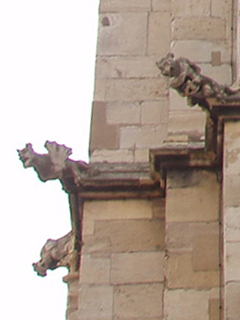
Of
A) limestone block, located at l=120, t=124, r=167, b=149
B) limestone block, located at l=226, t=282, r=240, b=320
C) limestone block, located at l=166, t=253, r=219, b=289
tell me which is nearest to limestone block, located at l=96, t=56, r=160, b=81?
limestone block, located at l=120, t=124, r=167, b=149

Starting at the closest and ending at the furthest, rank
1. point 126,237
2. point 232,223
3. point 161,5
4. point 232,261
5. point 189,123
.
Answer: point 232,261, point 232,223, point 126,237, point 189,123, point 161,5

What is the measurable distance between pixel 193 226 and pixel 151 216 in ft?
1.64

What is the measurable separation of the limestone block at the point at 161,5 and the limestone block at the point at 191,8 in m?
0.12

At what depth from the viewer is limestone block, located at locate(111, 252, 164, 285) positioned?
29.8ft

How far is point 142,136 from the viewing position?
979 cm

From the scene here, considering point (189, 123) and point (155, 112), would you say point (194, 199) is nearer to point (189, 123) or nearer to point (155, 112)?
point (189, 123)

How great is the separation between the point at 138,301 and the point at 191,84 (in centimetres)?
145

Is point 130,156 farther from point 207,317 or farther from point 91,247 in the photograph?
point 207,317

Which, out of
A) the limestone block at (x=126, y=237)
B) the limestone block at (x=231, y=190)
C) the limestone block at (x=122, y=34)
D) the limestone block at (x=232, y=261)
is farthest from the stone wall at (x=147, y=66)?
the limestone block at (x=232, y=261)

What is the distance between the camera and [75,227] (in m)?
9.83

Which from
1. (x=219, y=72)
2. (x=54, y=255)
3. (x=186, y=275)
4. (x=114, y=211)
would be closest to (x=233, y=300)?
(x=186, y=275)

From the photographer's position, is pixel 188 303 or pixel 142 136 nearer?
pixel 188 303

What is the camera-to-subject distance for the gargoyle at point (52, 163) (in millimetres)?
9438

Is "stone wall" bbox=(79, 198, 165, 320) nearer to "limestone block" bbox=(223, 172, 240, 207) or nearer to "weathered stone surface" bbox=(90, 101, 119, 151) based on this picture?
"weathered stone surface" bbox=(90, 101, 119, 151)
